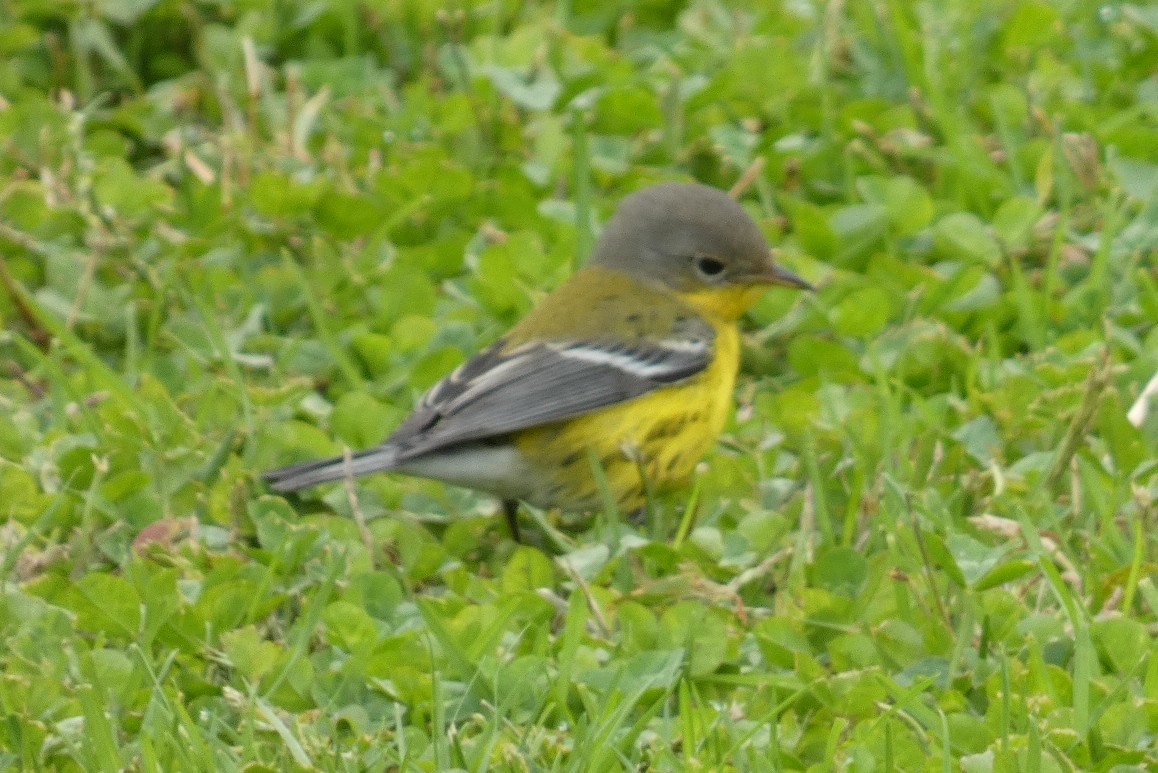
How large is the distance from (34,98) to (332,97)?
39.3 inches

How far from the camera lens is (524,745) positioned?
363cm

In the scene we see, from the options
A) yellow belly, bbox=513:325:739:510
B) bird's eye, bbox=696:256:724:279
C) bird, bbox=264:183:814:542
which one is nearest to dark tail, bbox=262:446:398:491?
bird, bbox=264:183:814:542

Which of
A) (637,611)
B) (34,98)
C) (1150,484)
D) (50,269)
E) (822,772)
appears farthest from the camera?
(34,98)

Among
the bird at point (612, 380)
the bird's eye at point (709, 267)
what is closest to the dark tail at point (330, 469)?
the bird at point (612, 380)

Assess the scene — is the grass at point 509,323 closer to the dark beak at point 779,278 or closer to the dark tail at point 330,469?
the dark tail at point 330,469

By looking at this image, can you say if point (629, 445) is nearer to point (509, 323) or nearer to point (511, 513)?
point (511, 513)

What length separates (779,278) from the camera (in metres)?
5.52

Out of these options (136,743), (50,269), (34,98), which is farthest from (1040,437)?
(34,98)

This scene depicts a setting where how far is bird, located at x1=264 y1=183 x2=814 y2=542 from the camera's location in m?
4.79

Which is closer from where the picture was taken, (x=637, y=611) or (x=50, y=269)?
(x=637, y=611)

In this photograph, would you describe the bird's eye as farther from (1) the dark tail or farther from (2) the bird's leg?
(1) the dark tail

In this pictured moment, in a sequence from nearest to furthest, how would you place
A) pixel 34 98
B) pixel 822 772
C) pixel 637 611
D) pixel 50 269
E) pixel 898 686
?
pixel 822 772, pixel 898 686, pixel 637 611, pixel 50 269, pixel 34 98

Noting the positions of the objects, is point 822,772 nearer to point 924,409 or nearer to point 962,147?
point 924,409

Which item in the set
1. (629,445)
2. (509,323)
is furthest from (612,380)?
(509,323)
